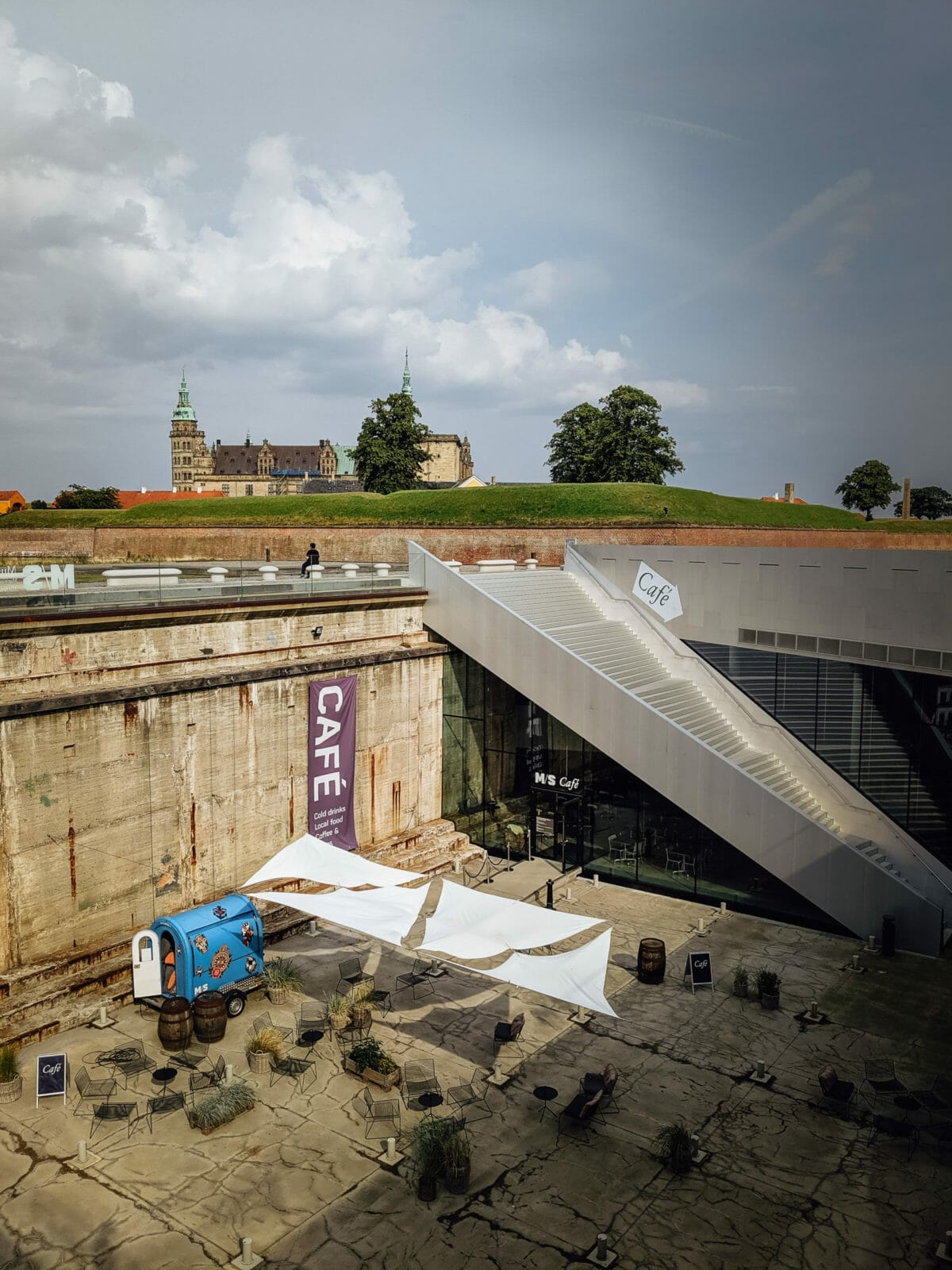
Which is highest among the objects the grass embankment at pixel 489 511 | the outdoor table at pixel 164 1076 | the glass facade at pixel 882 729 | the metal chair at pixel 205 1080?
the grass embankment at pixel 489 511

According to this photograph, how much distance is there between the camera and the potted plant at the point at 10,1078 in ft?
40.3

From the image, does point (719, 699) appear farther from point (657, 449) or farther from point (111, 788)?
point (657, 449)

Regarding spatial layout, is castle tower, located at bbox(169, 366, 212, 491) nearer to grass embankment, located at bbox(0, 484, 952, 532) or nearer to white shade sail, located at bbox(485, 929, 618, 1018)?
grass embankment, located at bbox(0, 484, 952, 532)

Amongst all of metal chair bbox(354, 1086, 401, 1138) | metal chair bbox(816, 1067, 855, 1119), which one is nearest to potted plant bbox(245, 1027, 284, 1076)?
metal chair bbox(354, 1086, 401, 1138)

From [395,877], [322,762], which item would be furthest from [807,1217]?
[322,762]

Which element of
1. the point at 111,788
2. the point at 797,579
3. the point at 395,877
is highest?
the point at 797,579

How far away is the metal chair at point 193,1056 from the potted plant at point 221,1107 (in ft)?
3.05

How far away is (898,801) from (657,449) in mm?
35398

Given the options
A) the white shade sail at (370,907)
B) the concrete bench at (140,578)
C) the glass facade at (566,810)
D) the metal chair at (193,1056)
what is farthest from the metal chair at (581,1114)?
the concrete bench at (140,578)

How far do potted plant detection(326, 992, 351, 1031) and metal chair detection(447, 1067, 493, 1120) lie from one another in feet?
7.28

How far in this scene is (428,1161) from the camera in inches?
422

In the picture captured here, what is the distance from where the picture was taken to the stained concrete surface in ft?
32.5

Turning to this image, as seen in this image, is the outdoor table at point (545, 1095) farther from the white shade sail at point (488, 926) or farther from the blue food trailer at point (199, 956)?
the blue food trailer at point (199, 956)

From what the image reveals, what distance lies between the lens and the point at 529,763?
76.7ft
